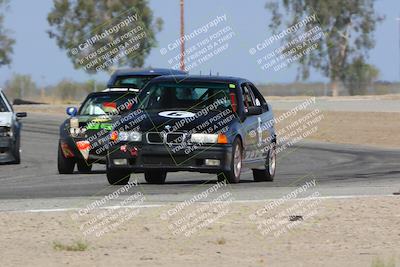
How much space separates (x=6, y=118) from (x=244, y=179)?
5.75 m

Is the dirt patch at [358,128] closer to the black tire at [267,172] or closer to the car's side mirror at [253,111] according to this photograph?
the black tire at [267,172]

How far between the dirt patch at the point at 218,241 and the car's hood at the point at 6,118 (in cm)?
1008

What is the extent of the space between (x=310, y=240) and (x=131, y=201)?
3711 millimetres

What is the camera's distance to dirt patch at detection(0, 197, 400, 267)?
10125 mm

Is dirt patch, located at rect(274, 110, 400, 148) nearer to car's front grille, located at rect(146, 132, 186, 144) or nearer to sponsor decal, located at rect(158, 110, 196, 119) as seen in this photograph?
sponsor decal, located at rect(158, 110, 196, 119)

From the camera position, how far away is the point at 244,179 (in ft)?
65.6

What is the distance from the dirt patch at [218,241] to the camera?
1012cm

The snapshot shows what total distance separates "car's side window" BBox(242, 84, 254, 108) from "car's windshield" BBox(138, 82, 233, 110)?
44cm

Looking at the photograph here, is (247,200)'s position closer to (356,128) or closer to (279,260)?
(279,260)

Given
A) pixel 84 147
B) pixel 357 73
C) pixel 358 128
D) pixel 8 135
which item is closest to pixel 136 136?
pixel 84 147

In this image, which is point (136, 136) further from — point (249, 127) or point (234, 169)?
point (249, 127)

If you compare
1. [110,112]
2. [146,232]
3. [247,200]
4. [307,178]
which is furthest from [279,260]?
[110,112]

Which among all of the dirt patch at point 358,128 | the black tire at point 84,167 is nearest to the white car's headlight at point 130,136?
the black tire at point 84,167

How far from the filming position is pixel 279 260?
33.3 feet
